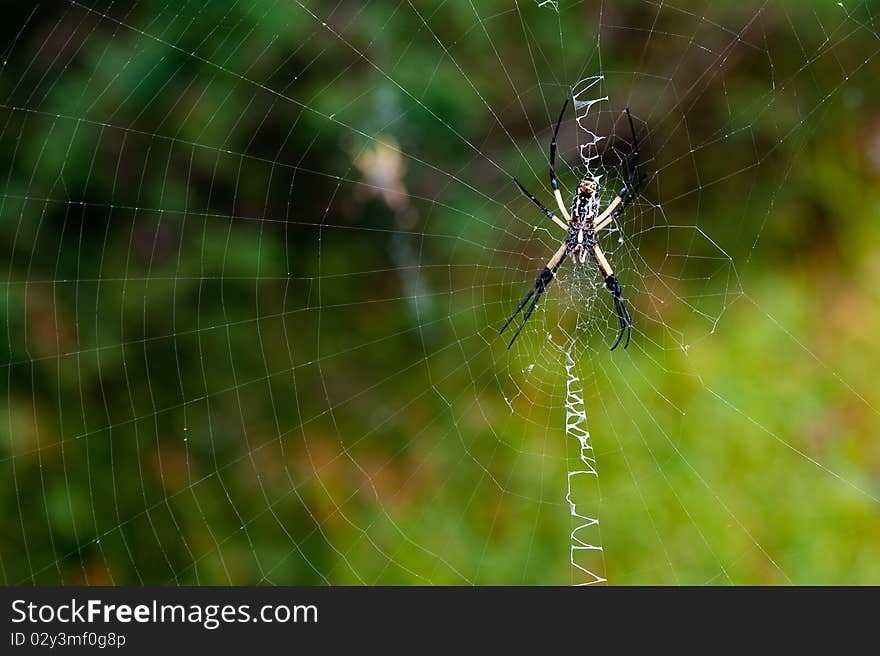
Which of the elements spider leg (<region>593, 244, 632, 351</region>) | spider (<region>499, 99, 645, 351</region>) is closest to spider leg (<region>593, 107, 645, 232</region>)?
spider (<region>499, 99, 645, 351</region>)

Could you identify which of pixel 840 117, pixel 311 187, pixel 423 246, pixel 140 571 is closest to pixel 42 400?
pixel 140 571

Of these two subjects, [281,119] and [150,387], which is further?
[150,387]

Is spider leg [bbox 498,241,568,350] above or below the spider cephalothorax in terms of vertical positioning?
below

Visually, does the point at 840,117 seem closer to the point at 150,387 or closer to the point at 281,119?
the point at 281,119

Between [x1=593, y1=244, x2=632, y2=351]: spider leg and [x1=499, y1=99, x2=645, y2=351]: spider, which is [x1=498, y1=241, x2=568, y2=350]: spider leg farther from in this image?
[x1=593, y1=244, x2=632, y2=351]: spider leg

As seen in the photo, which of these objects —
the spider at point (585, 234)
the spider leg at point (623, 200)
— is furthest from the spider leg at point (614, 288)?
the spider leg at point (623, 200)

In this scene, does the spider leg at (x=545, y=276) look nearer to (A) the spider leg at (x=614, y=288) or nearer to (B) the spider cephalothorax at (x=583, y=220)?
(B) the spider cephalothorax at (x=583, y=220)

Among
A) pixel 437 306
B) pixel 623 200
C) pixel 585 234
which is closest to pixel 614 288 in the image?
pixel 585 234

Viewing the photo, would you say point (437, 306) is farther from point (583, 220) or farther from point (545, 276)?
point (583, 220)
